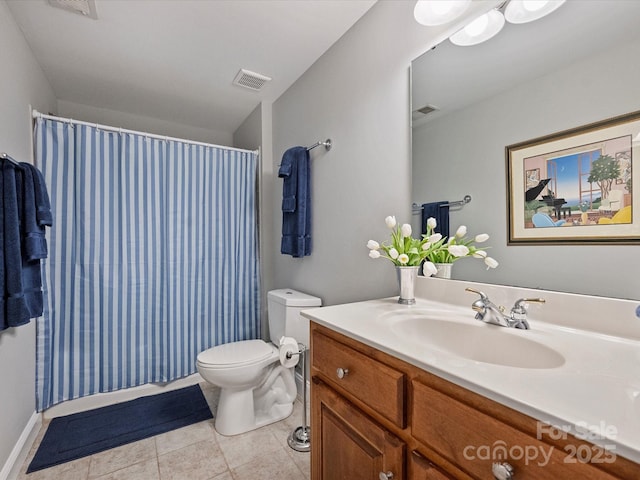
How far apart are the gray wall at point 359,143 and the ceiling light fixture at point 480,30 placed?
4.4 inches

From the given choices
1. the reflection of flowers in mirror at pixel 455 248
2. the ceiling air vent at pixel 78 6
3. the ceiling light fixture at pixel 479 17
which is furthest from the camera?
the ceiling air vent at pixel 78 6

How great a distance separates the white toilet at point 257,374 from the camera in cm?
161

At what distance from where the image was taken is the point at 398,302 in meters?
1.25

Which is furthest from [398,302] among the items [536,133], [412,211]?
[536,133]

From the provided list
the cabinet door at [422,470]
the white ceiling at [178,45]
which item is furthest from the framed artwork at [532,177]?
the white ceiling at [178,45]

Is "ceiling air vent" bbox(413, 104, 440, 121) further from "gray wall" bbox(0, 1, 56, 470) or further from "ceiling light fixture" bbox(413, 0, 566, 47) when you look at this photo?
"gray wall" bbox(0, 1, 56, 470)

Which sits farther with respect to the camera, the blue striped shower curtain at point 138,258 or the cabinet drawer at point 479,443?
the blue striped shower curtain at point 138,258

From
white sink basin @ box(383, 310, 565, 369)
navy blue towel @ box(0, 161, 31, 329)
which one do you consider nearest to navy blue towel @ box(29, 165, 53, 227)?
navy blue towel @ box(0, 161, 31, 329)

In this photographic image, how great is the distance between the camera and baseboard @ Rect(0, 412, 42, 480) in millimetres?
1344

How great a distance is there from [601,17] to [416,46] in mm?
648

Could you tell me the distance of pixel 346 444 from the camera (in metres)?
0.90

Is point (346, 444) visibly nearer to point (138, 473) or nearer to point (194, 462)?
point (194, 462)

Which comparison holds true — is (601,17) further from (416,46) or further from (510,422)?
(510,422)

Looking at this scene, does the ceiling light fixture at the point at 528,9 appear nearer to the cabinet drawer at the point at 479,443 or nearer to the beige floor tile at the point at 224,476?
the cabinet drawer at the point at 479,443
